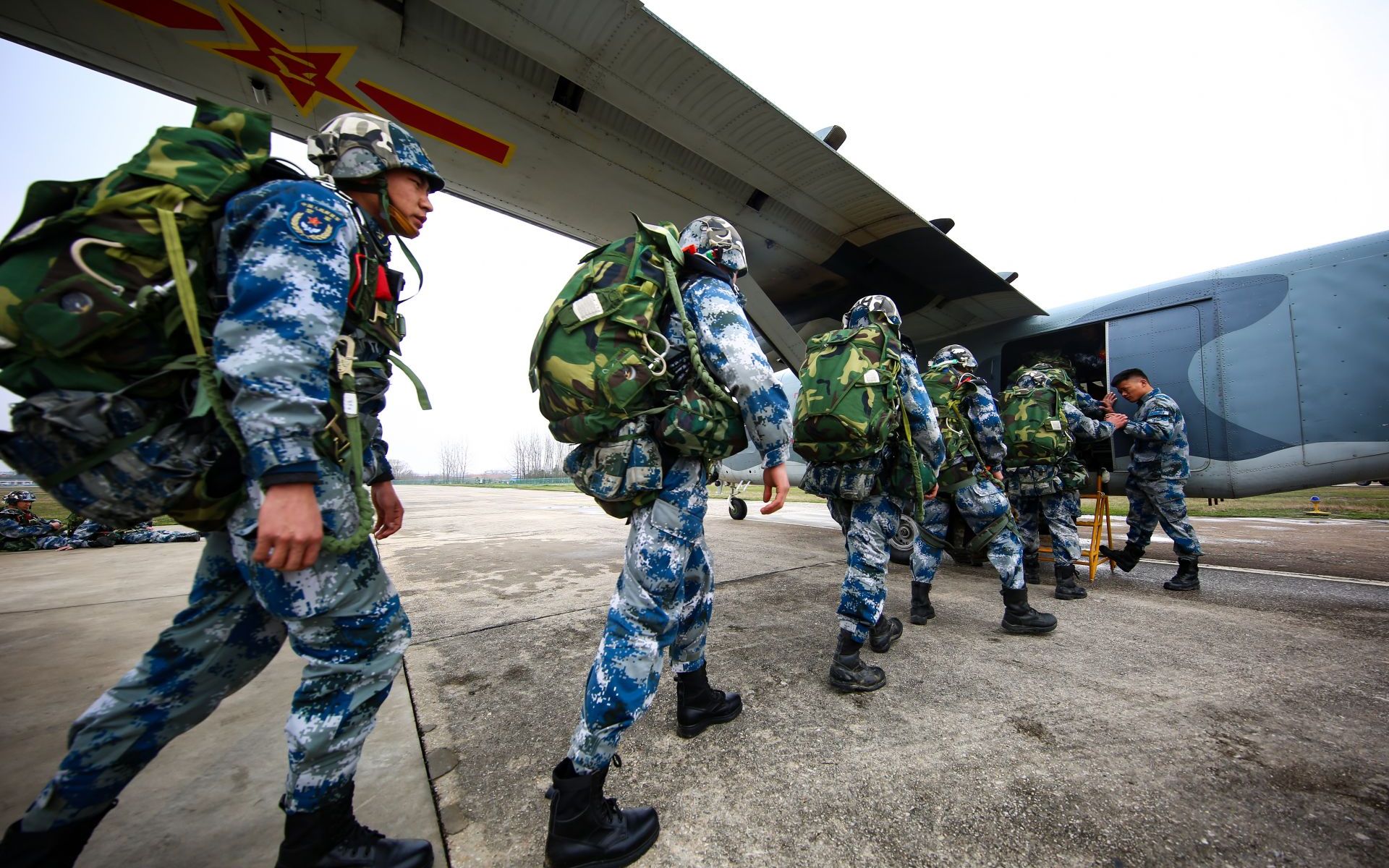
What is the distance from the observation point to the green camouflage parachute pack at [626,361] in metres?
1.54

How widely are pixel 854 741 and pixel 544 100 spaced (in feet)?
13.5

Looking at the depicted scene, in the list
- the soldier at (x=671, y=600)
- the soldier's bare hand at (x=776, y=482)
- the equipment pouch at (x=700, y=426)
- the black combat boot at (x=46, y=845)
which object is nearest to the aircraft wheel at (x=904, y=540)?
the soldier at (x=671, y=600)

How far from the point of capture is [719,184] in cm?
449

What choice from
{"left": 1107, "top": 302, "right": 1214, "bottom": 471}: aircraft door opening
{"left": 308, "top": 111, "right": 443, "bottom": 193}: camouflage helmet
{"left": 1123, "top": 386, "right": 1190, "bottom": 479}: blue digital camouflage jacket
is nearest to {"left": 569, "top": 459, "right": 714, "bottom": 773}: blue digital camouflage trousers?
{"left": 308, "top": 111, "right": 443, "bottom": 193}: camouflage helmet

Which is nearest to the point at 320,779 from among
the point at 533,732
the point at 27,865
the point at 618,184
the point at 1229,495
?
the point at 27,865

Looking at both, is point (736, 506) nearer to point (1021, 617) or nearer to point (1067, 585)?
point (1067, 585)

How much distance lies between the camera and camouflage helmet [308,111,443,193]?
142 cm

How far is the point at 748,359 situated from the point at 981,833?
1427mm

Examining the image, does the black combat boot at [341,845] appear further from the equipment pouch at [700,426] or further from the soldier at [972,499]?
the soldier at [972,499]

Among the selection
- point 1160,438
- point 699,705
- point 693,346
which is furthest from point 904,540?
point 693,346

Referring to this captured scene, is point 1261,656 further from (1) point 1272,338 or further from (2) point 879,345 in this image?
(1) point 1272,338

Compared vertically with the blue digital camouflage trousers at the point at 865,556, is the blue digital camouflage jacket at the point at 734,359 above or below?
above

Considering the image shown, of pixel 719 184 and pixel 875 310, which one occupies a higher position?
pixel 719 184

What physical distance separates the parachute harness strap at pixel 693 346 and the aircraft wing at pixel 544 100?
225 centimetres
